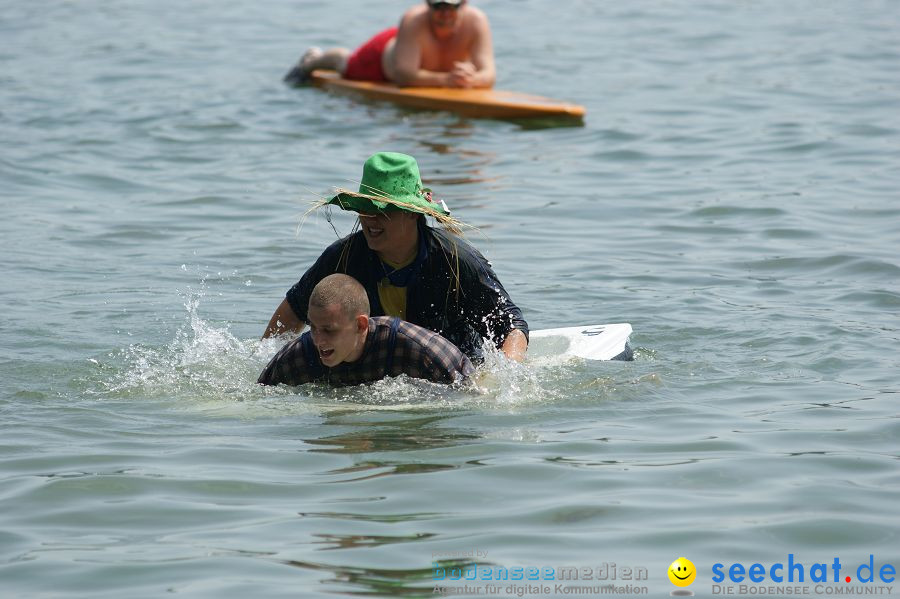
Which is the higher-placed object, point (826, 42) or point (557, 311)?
point (826, 42)

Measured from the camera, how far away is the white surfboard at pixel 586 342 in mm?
6863

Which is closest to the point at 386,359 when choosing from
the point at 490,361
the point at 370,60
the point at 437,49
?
the point at 490,361

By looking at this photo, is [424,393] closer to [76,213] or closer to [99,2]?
[76,213]

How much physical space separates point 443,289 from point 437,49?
26.4ft

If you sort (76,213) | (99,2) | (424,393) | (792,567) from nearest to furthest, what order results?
1. (792,567)
2. (424,393)
3. (76,213)
4. (99,2)

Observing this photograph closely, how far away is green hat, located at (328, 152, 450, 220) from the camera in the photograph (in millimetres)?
5801

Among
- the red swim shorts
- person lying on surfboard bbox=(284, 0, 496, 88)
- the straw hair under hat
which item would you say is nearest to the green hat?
the straw hair under hat

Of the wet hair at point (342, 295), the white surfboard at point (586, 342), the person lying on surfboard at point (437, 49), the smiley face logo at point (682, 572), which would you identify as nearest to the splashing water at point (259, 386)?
the white surfboard at point (586, 342)

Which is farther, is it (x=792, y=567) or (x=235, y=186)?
(x=235, y=186)

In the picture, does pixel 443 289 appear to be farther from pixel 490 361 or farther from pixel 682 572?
pixel 682 572

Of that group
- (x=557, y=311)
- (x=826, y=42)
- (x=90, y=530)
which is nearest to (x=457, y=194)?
(x=557, y=311)

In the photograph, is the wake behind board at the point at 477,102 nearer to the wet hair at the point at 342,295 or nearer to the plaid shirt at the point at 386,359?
the plaid shirt at the point at 386,359

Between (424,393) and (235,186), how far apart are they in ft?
19.3

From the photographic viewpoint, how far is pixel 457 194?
1100cm
